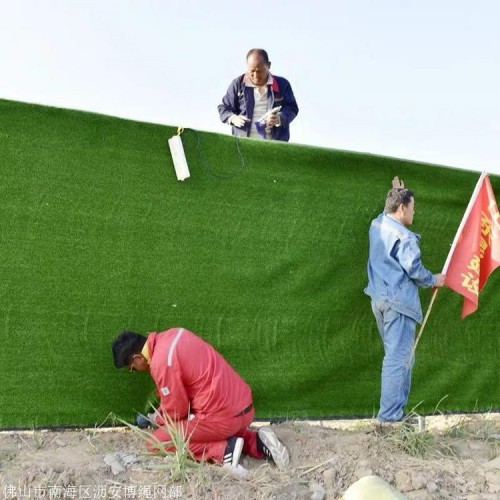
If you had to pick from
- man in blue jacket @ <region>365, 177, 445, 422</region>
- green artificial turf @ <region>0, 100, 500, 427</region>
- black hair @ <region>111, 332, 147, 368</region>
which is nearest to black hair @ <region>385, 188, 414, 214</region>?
man in blue jacket @ <region>365, 177, 445, 422</region>

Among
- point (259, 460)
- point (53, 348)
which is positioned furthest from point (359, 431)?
point (53, 348)

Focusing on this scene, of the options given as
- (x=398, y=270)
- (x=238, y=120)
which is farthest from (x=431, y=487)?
(x=238, y=120)

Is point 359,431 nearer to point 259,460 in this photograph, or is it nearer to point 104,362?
point 259,460

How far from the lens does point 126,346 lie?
3.38 m

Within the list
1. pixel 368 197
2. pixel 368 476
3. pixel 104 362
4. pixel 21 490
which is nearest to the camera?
pixel 21 490

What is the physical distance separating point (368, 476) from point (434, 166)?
218cm

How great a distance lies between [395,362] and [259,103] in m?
1.86

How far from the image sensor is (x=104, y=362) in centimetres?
371

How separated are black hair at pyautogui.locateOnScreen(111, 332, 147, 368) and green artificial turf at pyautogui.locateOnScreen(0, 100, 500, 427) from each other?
32cm

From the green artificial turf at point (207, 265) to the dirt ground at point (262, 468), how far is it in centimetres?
23

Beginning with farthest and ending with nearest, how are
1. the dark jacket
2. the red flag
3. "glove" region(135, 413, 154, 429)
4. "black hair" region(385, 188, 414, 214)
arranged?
the dark jacket < the red flag < "black hair" region(385, 188, 414, 214) < "glove" region(135, 413, 154, 429)

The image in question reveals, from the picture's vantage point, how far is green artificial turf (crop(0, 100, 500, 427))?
359 cm

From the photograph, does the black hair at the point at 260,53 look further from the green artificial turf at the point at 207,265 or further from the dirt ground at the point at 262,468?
the dirt ground at the point at 262,468

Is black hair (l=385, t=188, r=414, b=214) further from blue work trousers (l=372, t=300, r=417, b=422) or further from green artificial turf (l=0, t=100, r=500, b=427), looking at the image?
blue work trousers (l=372, t=300, r=417, b=422)
